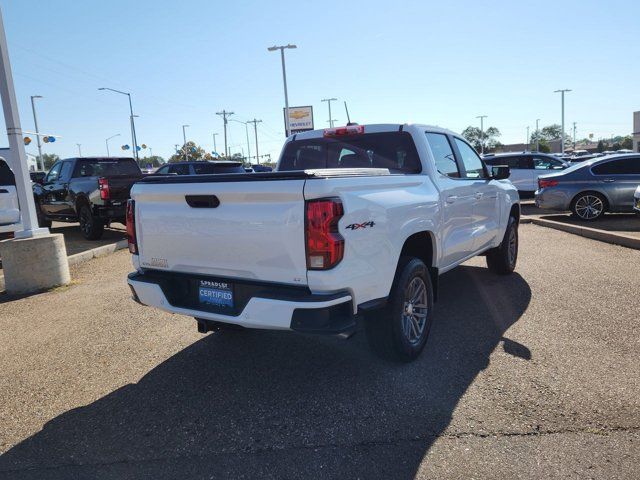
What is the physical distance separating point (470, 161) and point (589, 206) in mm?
7743

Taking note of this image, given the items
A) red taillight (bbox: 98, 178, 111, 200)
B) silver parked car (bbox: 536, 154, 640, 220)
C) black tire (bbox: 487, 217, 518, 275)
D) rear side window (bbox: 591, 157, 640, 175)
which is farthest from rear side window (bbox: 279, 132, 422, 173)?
rear side window (bbox: 591, 157, 640, 175)

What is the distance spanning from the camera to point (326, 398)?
3492 mm

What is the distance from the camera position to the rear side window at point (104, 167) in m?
11.8

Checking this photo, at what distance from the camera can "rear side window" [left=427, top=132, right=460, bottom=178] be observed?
190 inches

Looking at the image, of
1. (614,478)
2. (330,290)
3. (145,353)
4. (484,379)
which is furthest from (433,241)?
(145,353)

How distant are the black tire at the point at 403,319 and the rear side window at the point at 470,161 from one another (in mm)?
1975

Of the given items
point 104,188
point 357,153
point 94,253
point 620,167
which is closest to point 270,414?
point 357,153

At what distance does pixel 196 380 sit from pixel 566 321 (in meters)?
3.53

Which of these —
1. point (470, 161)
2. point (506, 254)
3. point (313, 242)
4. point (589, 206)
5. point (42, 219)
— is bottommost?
point (589, 206)

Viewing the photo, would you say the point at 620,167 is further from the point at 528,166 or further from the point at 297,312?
the point at 297,312

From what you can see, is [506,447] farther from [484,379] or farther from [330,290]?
[330,290]

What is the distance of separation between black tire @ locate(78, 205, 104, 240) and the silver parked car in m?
10.9

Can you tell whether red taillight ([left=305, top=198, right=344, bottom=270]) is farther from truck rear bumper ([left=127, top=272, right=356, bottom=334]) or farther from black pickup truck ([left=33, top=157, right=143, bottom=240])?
black pickup truck ([left=33, top=157, right=143, bottom=240])

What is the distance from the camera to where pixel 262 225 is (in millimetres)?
3125
